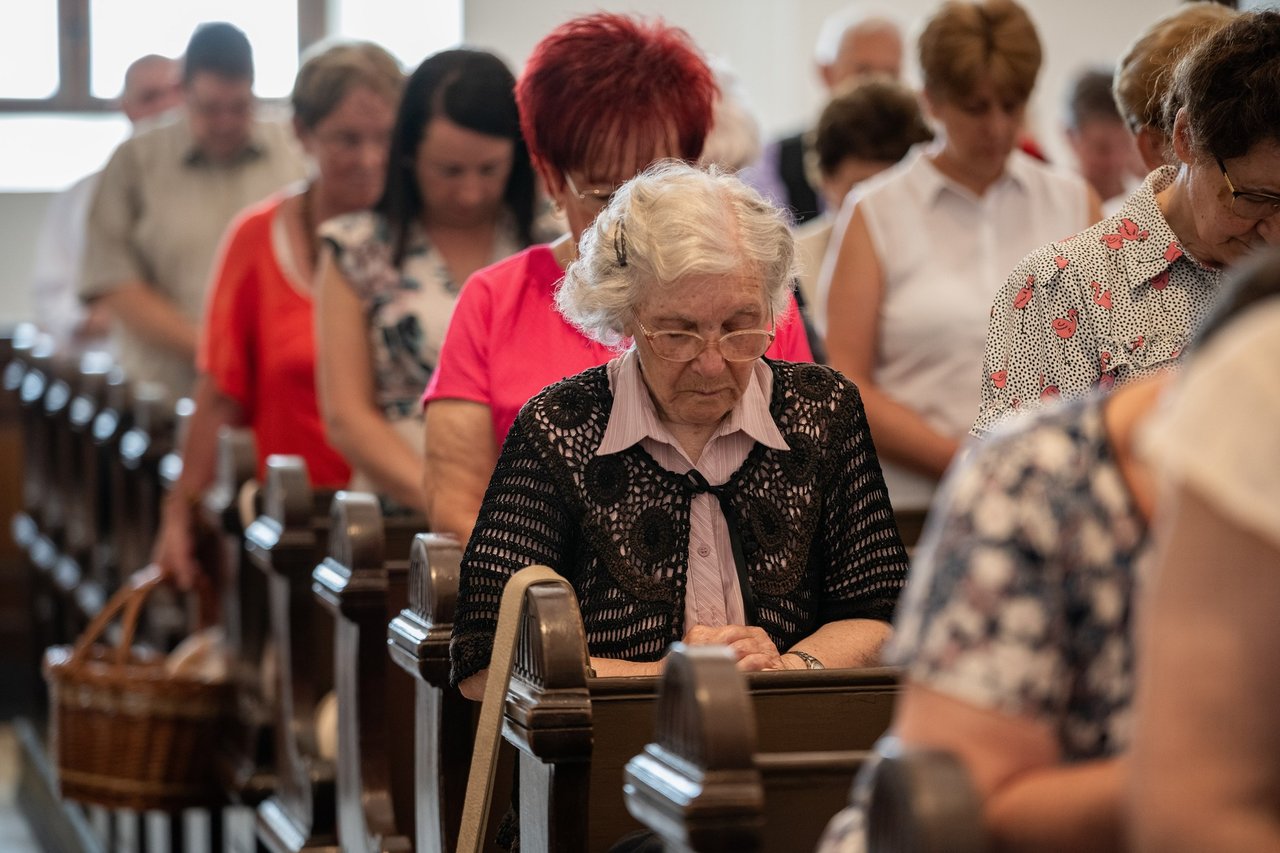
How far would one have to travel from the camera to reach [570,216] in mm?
3051

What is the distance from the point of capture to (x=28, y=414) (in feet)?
23.9

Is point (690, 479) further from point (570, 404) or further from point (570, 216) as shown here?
point (570, 216)

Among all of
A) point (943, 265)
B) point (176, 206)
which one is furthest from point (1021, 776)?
point (176, 206)

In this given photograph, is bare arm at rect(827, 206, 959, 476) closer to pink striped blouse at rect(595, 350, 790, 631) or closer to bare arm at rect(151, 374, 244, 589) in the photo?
pink striped blouse at rect(595, 350, 790, 631)

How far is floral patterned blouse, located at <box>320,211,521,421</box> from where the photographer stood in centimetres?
379

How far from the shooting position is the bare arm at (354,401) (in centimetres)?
376

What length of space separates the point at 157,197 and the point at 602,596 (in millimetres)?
3945

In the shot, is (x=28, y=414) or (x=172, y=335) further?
(x=28, y=414)

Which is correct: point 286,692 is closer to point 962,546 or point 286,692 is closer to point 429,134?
point 429,134

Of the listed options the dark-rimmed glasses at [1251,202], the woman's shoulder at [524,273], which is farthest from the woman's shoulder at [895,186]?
the dark-rimmed glasses at [1251,202]

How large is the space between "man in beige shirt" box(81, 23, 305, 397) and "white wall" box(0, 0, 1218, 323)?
326 cm

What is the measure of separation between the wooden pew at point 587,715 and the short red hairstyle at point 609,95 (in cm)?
99

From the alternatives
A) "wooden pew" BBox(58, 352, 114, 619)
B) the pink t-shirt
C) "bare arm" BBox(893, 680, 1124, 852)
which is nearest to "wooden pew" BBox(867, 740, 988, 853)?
"bare arm" BBox(893, 680, 1124, 852)

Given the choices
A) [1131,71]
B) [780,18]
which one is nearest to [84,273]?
[1131,71]
